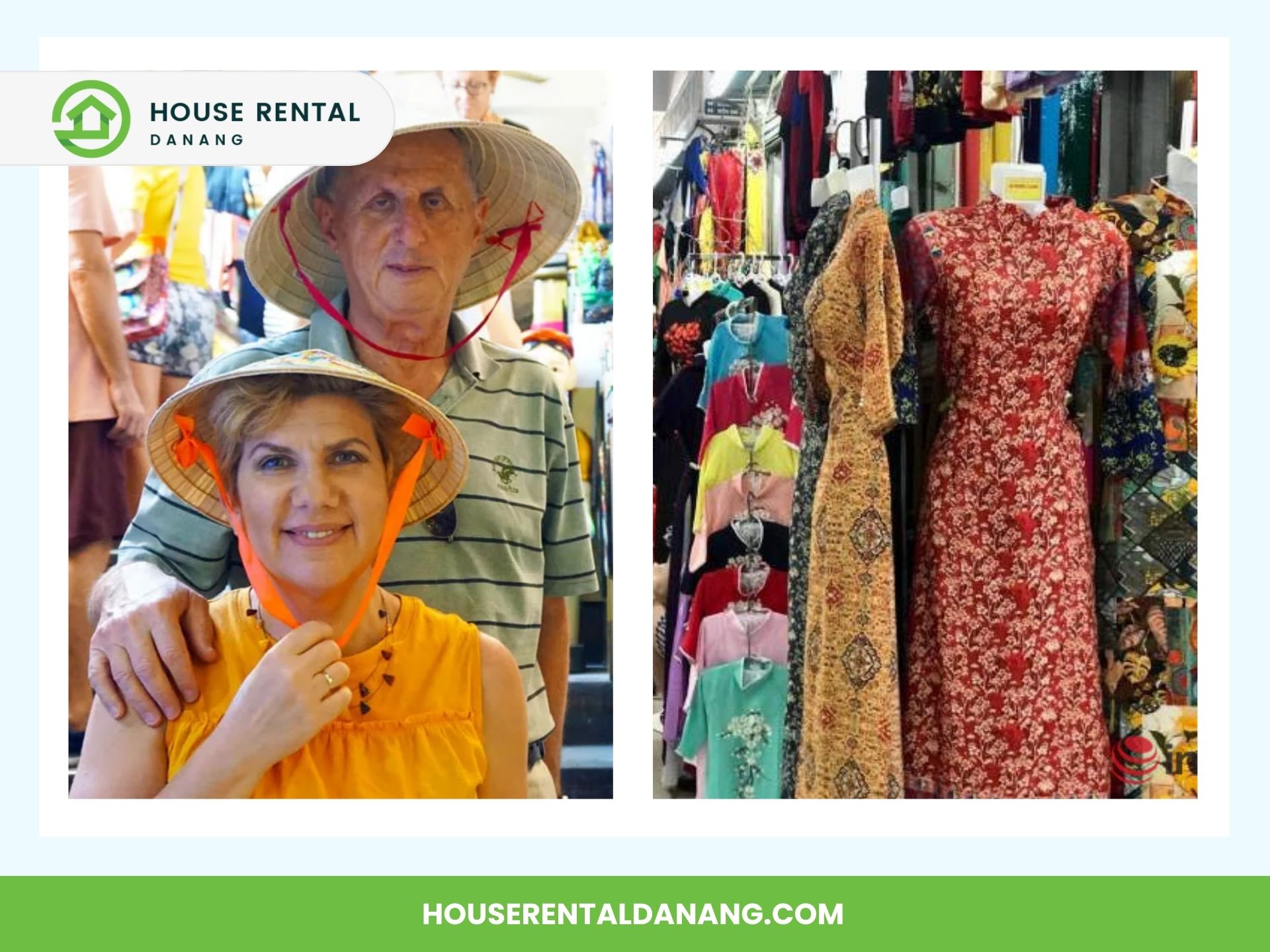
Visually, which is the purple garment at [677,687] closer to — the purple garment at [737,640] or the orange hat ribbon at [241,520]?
the purple garment at [737,640]

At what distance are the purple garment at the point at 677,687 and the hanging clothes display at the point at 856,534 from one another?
0.35 meters

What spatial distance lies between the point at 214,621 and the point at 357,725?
0.32 m

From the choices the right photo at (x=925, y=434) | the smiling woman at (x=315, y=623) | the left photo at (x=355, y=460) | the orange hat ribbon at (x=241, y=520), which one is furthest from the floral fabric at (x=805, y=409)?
the orange hat ribbon at (x=241, y=520)

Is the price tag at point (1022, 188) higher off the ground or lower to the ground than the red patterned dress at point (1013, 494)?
higher

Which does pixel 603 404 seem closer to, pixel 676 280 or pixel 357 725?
pixel 676 280

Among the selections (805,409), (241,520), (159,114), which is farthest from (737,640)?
(159,114)

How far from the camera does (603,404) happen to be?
308 centimetres

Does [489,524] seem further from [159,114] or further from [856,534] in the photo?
[159,114]

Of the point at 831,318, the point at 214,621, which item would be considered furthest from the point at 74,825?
the point at 831,318

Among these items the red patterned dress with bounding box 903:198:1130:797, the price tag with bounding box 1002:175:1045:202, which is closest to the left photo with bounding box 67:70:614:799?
the red patterned dress with bounding box 903:198:1130:797

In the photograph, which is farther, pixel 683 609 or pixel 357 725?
pixel 683 609

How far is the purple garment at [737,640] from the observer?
322cm

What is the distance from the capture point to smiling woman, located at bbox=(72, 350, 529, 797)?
9.57 ft

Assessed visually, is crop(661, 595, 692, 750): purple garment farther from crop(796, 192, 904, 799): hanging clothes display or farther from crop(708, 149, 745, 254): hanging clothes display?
crop(708, 149, 745, 254): hanging clothes display
